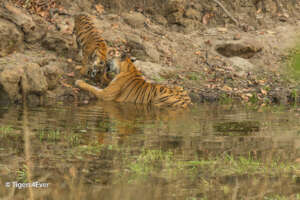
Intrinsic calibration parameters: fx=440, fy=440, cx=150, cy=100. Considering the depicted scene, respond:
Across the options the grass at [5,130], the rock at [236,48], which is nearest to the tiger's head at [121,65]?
the grass at [5,130]

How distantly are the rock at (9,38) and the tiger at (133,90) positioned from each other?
1.92 metres

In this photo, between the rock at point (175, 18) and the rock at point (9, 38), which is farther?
the rock at point (175, 18)

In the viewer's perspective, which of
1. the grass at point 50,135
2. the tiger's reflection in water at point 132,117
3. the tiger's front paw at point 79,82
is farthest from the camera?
the tiger's front paw at point 79,82

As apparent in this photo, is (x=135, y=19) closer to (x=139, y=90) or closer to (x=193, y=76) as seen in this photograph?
(x=193, y=76)

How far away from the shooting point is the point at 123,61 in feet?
27.2

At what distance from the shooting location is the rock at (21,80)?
7.39 m

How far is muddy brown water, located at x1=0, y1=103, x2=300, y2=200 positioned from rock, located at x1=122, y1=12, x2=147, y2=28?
18.1ft

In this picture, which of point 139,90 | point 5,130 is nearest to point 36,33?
point 139,90

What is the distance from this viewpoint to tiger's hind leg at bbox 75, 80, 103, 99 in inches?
325

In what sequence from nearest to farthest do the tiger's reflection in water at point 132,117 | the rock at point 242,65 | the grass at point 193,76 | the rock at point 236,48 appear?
the tiger's reflection in water at point 132,117 → the grass at point 193,76 → the rock at point 242,65 → the rock at point 236,48

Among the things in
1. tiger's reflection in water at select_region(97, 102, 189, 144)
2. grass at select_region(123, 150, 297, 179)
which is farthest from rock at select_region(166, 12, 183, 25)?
grass at select_region(123, 150, 297, 179)

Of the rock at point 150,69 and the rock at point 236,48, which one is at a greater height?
the rock at point 236,48

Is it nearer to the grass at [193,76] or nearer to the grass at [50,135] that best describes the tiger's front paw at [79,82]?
the grass at [193,76]

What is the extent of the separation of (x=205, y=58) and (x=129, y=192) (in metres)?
8.78
